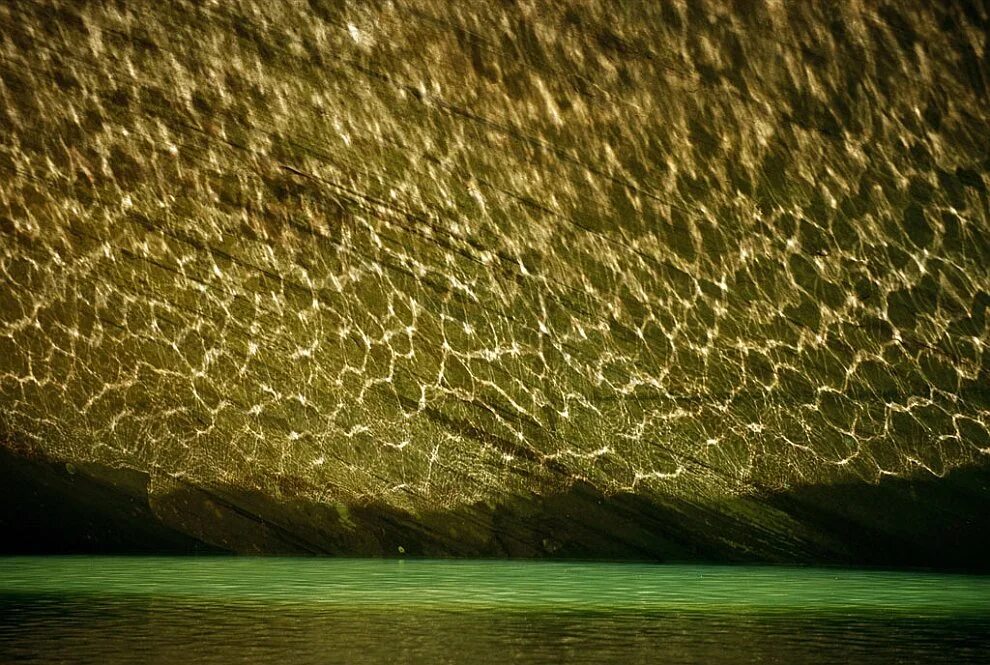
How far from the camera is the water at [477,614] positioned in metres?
2.13

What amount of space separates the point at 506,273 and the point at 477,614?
2024mm

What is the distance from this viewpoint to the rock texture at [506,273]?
4.43 m

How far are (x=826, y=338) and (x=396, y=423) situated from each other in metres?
1.60

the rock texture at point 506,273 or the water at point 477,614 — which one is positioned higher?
the rock texture at point 506,273

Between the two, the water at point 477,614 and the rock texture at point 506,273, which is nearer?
the water at point 477,614

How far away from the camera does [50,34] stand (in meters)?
4.54

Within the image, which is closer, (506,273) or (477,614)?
(477,614)

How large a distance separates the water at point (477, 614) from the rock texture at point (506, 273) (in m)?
0.48

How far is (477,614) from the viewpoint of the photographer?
2.71 metres

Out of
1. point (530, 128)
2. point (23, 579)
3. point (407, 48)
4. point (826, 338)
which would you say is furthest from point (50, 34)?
point (826, 338)

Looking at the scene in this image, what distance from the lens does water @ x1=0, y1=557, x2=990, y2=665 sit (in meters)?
2.13

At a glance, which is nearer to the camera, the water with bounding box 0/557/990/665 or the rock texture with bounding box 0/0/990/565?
the water with bounding box 0/557/990/665

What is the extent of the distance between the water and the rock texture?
48 cm

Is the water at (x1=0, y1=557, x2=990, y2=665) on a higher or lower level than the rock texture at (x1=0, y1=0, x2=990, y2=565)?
lower
